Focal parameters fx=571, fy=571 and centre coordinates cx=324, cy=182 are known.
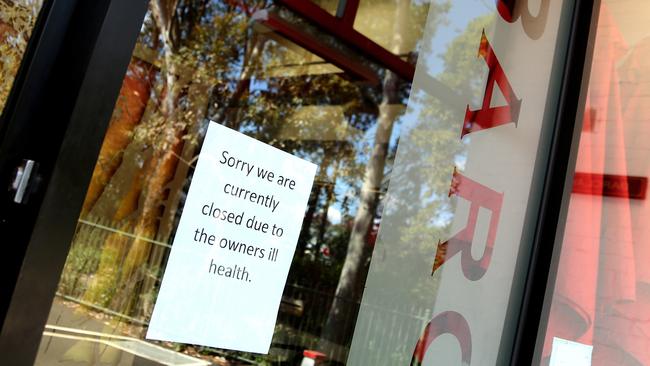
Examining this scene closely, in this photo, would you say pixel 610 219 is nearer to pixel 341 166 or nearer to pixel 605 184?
pixel 605 184

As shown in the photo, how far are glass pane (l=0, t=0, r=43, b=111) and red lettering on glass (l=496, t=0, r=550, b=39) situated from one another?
49.6 inches

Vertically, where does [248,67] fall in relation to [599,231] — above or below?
above

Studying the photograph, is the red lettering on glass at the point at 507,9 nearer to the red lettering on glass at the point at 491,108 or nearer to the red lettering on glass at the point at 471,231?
the red lettering on glass at the point at 491,108

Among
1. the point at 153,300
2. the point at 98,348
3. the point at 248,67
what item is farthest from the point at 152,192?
the point at 153,300

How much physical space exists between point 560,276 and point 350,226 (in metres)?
3.31

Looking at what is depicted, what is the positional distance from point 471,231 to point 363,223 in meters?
3.37

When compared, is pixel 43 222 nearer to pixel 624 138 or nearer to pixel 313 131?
pixel 624 138

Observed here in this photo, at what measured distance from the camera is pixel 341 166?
16.3 ft

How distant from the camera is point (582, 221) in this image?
1.80 m

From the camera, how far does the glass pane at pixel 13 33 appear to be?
1.10 metres

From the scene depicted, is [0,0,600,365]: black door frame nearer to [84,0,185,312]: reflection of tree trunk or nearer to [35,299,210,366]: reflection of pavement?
[35,299,210,366]: reflection of pavement

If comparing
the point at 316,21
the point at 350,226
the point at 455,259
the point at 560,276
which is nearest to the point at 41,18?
the point at 455,259

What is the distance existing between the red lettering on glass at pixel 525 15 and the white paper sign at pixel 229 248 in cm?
85

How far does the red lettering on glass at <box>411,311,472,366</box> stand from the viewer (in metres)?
1.49
